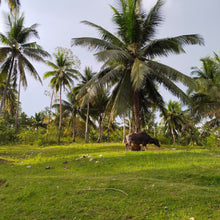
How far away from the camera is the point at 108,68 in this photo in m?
12.0

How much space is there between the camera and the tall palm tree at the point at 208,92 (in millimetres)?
15234

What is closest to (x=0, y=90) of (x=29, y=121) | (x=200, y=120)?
(x=29, y=121)

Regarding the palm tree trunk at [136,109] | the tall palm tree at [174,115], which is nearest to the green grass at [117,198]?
the palm tree trunk at [136,109]

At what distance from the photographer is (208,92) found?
15633 mm

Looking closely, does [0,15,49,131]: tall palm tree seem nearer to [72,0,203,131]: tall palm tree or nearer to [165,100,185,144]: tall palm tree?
[72,0,203,131]: tall palm tree

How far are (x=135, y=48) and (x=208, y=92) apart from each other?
866 centimetres

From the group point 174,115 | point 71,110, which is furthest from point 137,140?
point 174,115

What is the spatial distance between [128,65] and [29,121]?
1234 inches

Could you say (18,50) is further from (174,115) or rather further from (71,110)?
(174,115)

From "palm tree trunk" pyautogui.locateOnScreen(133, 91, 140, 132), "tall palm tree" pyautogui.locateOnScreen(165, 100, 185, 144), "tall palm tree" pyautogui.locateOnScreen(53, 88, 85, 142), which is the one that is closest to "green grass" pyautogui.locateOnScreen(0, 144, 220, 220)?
"palm tree trunk" pyautogui.locateOnScreen(133, 91, 140, 132)

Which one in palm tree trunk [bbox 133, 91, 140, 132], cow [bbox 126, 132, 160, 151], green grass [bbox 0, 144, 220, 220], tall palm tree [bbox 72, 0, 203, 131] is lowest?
green grass [bbox 0, 144, 220, 220]

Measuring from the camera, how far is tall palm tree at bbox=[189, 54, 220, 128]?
15.2 meters

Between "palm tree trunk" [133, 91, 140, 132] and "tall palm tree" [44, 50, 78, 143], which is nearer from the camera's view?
"palm tree trunk" [133, 91, 140, 132]

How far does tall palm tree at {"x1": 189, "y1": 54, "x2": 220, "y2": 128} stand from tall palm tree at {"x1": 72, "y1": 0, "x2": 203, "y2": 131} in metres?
5.46
